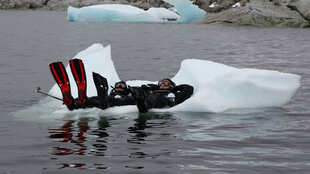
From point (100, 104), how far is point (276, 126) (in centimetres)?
523

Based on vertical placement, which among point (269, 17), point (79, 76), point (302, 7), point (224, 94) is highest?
point (302, 7)

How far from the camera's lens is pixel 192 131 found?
14.8 metres

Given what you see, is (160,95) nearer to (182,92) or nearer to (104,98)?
(182,92)

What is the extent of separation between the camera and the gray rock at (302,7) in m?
63.7

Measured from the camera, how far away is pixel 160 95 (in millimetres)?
17516

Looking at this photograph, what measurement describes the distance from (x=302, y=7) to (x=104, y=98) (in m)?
51.6

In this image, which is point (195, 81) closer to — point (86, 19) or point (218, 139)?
point (218, 139)

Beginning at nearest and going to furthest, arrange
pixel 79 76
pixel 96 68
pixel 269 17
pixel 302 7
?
pixel 79 76, pixel 96 68, pixel 302 7, pixel 269 17

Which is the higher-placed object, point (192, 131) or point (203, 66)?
point (203, 66)

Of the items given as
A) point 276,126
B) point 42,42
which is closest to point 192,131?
point 276,126

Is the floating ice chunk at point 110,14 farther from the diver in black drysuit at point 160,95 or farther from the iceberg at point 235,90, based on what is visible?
the diver in black drysuit at point 160,95

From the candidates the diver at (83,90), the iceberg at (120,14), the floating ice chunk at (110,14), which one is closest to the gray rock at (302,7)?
the iceberg at (120,14)

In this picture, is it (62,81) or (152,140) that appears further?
(62,81)

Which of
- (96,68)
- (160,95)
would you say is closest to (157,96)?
(160,95)
